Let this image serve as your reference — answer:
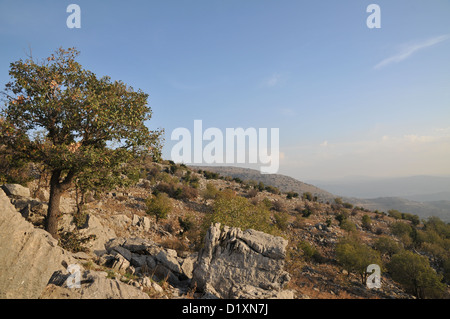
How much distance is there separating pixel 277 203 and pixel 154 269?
41622mm

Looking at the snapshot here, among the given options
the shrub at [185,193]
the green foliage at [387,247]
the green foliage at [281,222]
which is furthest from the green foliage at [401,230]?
the shrub at [185,193]

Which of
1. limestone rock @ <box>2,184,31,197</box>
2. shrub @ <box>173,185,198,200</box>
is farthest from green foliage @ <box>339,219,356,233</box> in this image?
limestone rock @ <box>2,184,31,197</box>

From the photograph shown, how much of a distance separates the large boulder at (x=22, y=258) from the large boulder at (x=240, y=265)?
20.9ft

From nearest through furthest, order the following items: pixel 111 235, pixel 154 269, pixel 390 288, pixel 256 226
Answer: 1. pixel 154 269
2. pixel 111 235
3. pixel 256 226
4. pixel 390 288

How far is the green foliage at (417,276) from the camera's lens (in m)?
25.6

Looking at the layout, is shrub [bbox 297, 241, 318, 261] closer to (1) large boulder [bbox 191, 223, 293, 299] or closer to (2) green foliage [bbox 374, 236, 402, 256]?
(2) green foliage [bbox 374, 236, 402, 256]

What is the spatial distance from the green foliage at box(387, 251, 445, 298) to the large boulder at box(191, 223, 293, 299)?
26.3m

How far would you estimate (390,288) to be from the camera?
91.4 feet

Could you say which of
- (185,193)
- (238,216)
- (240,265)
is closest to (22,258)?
(240,265)

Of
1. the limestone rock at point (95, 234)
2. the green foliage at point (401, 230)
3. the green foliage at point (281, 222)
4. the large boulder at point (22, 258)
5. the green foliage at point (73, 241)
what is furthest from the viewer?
the green foliage at point (401, 230)

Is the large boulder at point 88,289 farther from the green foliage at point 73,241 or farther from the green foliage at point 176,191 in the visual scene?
the green foliage at point 176,191
